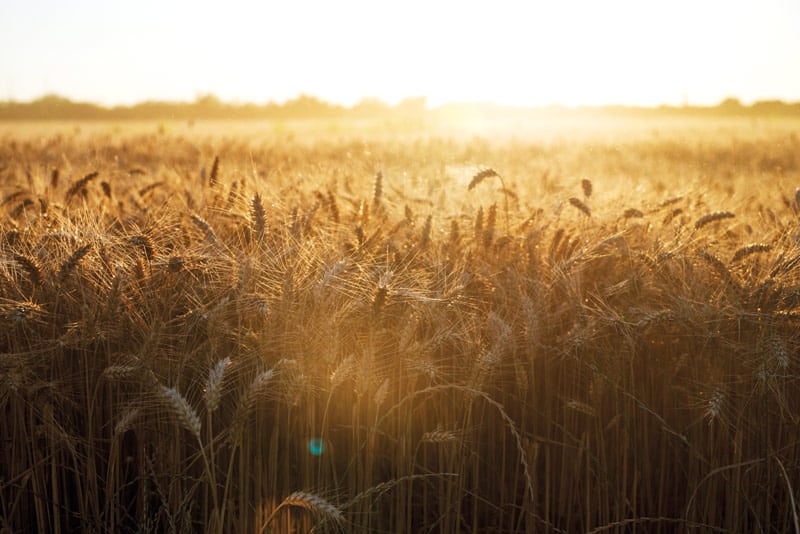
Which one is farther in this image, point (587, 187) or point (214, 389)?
point (587, 187)

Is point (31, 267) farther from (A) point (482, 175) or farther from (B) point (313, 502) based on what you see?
(A) point (482, 175)

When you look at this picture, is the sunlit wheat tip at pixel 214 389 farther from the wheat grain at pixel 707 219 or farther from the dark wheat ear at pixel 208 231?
the wheat grain at pixel 707 219

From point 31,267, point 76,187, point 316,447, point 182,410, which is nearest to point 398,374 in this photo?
point 316,447

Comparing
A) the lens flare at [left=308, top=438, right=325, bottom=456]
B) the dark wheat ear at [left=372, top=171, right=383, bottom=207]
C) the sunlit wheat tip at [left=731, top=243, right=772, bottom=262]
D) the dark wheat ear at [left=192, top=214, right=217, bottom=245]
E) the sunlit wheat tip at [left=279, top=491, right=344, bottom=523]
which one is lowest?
the lens flare at [left=308, top=438, right=325, bottom=456]

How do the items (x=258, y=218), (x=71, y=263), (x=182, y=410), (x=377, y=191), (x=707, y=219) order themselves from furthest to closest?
(x=377, y=191)
(x=707, y=219)
(x=258, y=218)
(x=71, y=263)
(x=182, y=410)

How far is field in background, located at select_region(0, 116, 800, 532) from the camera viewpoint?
2094 millimetres

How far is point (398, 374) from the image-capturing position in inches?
91.4

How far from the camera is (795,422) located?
2.36 m

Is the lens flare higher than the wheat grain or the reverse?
the reverse

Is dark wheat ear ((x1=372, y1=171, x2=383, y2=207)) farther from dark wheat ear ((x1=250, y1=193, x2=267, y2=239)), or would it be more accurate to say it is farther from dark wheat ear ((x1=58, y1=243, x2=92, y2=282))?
dark wheat ear ((x1=58, y1=243, x2=92, y2=282))

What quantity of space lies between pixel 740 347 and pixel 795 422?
31 cm

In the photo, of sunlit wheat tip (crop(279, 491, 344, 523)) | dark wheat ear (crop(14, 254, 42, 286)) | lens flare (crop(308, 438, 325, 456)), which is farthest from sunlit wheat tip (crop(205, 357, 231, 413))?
dark wheat ear (crop(14, 254, 42, 286))

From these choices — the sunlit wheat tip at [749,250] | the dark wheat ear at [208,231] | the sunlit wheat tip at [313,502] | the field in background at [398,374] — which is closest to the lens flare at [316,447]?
the field in background at [398,374]

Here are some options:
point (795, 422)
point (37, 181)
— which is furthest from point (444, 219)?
point (37, 181)
